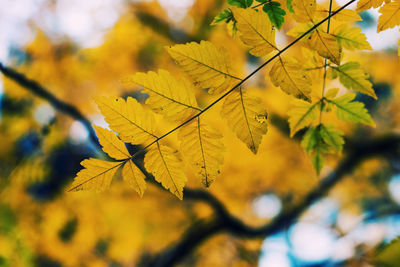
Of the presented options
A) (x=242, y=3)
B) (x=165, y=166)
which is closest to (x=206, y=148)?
(x=165, y=166)

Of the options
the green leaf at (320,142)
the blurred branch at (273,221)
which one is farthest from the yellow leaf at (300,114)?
the blurred branch at (273,221)

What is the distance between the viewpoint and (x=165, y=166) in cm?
53

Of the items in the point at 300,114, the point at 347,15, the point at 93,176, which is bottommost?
the point at 93,176

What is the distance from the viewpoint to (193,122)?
1.74 ft

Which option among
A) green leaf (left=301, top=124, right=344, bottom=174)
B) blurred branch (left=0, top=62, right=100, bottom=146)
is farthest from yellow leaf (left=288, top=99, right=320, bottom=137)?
blurred branch (left=0, top=62, right=100, bottom=146)

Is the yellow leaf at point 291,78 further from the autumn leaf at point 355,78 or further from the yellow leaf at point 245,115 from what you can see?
the autumn leaf at point 355,78

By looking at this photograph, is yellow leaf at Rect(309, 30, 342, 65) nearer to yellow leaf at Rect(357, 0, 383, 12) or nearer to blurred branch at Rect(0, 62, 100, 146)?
yellow leaf at Rect(357, 0, 383, 12)

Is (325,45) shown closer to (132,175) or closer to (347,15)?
(347,15)

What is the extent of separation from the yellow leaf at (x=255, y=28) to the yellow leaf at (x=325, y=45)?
89mm

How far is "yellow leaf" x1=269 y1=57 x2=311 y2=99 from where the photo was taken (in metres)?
0.51

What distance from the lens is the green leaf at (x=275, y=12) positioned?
0.52 meters

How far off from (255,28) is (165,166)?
331mm

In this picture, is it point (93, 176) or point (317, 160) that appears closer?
point (93, 176)

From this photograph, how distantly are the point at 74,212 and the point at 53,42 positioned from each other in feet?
9.78
